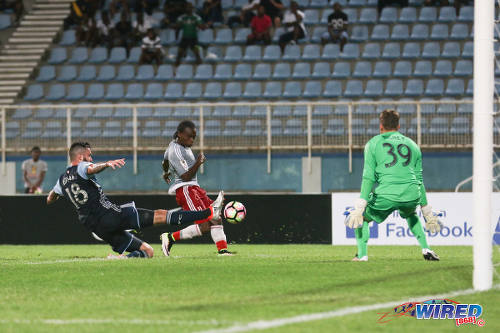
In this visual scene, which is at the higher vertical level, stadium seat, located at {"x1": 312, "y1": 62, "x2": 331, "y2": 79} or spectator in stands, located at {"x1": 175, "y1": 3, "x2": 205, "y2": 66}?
spectator in stands, located at {"x1": 175, "y1": 3, "x2": 205, "y2": 66}

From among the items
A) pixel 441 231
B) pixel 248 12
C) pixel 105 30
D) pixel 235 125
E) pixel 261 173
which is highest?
pixel 248 12

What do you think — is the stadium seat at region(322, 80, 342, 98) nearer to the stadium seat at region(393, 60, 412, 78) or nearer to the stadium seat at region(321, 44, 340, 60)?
the stadium seat at region(321, 44, 340, 60)

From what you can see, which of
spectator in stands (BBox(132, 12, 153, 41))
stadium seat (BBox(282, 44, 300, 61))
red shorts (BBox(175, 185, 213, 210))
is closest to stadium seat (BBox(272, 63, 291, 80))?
stadium seat (BBox(282, 44, 300, 61))

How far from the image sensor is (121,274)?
9719mm

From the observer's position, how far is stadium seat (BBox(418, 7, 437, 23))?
2548cm

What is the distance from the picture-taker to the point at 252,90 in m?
23.9

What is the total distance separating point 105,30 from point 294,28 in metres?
5.43

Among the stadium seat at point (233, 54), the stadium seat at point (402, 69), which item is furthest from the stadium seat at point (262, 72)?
the stadium seat at point (402, 69)

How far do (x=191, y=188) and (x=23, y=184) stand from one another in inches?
393

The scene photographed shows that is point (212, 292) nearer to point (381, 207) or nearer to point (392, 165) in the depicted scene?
point (381, 207)

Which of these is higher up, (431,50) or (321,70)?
(431,50)

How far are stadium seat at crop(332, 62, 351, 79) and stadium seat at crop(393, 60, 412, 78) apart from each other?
3.88ft

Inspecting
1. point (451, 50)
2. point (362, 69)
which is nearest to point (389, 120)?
point (362, 69)

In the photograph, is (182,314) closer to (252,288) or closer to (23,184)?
(252,288)
